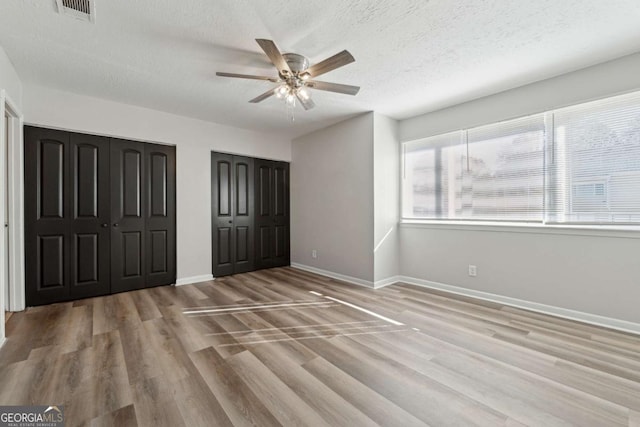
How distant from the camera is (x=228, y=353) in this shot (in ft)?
7.27

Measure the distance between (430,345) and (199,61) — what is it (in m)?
3.36

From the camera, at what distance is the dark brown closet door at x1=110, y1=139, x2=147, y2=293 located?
12.4 ft

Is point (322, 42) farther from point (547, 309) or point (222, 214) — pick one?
point (547, 309)

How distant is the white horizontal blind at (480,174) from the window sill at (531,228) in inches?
3.2

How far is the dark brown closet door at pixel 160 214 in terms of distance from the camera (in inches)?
159

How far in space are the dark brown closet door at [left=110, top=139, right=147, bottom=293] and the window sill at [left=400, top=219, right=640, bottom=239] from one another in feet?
12.9

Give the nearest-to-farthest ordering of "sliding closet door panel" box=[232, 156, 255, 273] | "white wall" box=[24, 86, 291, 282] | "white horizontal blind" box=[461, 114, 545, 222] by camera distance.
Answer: "white horizontal blind" box=[461, 114, 545, 222] → "white wall" box=[24, 86, 291, 282] → "sliding closet door panel" box=[232, 156, 255, 273]

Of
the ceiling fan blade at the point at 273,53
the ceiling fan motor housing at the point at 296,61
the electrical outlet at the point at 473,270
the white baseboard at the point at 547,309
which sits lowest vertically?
the white baseboard at the point at 547,309

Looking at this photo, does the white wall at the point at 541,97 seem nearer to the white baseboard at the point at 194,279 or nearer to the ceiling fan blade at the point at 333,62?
the ceiling fan blade at the point at 333,62

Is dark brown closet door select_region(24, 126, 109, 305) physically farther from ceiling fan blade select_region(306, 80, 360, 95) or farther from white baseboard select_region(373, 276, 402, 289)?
white baseboard select_region(373, 276, 402, 289)

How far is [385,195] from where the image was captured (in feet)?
13.8

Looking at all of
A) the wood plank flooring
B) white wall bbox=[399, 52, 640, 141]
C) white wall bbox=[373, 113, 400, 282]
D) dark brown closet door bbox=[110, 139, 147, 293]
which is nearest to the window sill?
white wall bbox=[373, 113, 400, 282]

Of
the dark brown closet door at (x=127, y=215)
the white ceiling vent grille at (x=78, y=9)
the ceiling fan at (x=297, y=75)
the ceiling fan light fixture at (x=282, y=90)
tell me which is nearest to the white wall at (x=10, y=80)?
the dark brown closet door at (x=127, y=215)

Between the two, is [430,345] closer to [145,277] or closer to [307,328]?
[307,328]
